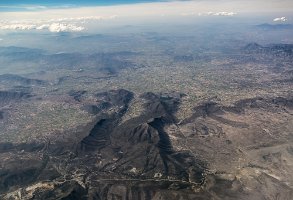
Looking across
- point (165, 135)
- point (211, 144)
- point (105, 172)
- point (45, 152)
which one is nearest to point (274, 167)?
point (211, 144)

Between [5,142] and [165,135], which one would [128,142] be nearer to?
[165,135]

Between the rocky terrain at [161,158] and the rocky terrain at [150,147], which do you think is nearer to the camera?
the rocky terrain at [161,158]

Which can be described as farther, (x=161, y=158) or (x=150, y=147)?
(x=150, y=147)

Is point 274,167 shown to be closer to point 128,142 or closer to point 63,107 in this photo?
point 128,142

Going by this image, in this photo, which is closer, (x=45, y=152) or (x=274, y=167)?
(x=274, y=167)

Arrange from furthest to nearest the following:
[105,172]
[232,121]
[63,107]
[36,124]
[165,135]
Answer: [63,107] < [36,124] < [232,121] < [165,135] < [105,172]

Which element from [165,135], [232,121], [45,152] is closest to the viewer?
[45,152]

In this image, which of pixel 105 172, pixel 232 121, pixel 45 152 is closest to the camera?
pixel 105 172

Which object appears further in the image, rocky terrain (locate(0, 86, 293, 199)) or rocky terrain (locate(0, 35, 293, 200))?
rocky terrain (locate(0, 35, 293, 200))

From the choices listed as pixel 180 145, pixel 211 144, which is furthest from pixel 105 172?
pixel 211 144
